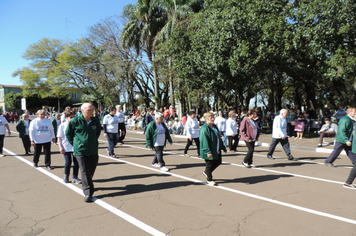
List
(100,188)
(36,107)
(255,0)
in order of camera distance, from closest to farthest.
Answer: (100,188)
(255,0)
(36,107)

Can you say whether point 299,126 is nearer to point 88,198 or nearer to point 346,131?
point 346,131

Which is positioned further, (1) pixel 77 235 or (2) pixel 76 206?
(2) pixel 76 206

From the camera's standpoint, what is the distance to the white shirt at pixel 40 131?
22.5ft

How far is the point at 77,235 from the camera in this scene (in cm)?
335

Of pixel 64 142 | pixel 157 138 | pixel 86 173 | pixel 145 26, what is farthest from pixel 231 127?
pixel 145 26

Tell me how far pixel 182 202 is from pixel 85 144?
2044 mm

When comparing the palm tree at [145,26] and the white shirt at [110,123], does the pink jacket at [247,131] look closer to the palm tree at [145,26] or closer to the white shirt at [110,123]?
the white shirt at [110,123]

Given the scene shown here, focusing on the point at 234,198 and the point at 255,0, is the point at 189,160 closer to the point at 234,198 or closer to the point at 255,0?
the point at 234,198

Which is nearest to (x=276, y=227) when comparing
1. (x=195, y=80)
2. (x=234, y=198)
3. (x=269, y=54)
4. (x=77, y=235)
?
(x=234, y=198)

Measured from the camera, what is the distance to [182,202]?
4449mm

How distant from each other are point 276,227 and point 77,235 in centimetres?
277

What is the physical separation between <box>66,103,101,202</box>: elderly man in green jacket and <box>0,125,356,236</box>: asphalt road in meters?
0.36

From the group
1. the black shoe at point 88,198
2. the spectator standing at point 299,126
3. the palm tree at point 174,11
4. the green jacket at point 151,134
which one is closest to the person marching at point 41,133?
the green jacket at point 151,134

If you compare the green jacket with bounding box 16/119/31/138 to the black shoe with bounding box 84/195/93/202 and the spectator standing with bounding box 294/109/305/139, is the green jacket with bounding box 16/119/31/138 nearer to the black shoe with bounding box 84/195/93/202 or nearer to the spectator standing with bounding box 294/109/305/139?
the black shoe with bounding box 84/195/93/202
